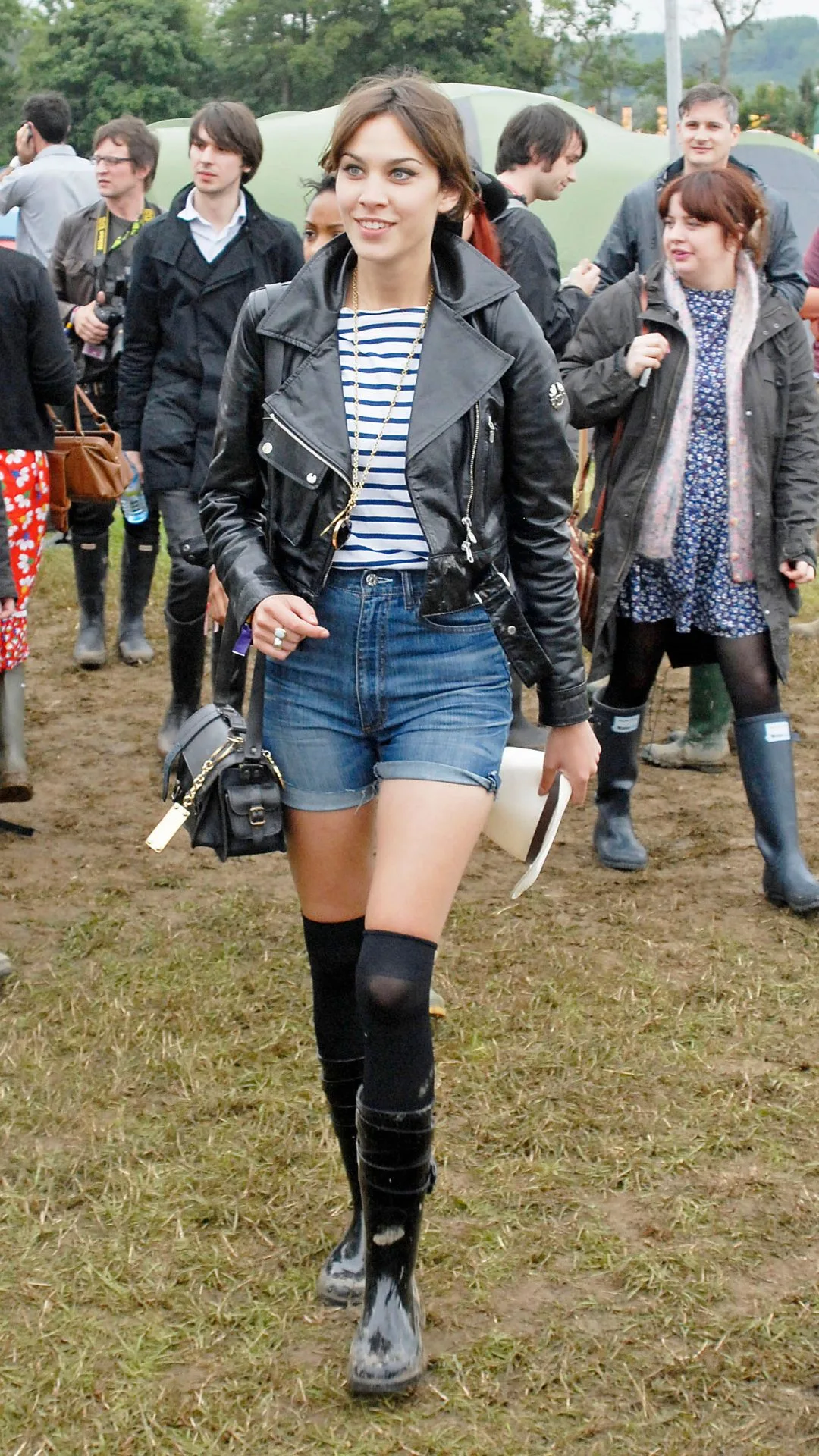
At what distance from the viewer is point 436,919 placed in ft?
8.70

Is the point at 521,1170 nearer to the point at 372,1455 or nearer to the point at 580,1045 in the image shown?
the point at 580,1045

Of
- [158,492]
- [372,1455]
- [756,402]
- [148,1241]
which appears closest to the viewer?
[372,1455]

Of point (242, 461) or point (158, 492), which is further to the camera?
point (158, 492)

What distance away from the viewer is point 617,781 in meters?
5.27

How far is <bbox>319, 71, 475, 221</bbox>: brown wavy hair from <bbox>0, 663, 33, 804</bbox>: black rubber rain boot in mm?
3211

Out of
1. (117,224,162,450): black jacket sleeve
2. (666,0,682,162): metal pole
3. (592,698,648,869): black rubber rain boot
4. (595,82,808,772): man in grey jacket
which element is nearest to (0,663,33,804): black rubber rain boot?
(117,224,162,450): black jacket sleeve

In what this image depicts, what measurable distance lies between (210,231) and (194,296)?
0.22m

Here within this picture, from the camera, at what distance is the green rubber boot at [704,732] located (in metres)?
6.19

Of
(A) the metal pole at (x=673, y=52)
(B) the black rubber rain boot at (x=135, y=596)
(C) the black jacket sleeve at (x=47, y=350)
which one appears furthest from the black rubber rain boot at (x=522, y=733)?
(A) the metal pole at (x=673, y=52)

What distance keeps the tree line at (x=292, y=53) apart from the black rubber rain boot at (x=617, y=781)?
128 ft

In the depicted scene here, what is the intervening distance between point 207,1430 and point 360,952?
79 cm

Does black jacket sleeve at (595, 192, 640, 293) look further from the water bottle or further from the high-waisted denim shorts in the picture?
the high-waisted denim shorts

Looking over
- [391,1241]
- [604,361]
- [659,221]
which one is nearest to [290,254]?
[659,221]

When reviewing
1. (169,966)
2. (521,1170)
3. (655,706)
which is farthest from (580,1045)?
(655,706)
